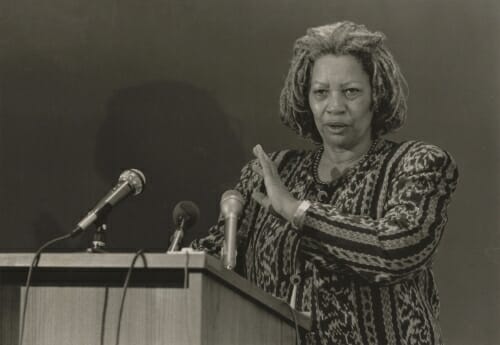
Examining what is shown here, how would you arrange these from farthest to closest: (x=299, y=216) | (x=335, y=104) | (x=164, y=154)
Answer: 1. (x=164, y=154)
2. (x=335, y=104)
3. (x=299, y=216)

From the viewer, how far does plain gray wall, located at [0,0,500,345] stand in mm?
3318

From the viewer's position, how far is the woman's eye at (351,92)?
8.77 ft

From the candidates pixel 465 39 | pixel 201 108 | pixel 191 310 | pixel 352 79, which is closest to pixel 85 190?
pixel 201 108

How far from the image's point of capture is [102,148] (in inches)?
132

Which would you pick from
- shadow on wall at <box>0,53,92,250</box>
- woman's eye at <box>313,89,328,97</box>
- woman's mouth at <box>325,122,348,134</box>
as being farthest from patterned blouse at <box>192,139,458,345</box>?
shadow on wall at <box>0,53,92,250</box>

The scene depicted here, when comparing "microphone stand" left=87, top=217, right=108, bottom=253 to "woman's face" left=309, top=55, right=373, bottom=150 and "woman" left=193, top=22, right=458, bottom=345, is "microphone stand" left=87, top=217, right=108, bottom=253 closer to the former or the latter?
"woman" left=193, top=22, right=458, bottom=345

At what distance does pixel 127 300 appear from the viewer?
179cm

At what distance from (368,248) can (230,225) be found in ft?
1.52

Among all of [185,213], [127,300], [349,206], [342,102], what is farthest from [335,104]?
[127,300]

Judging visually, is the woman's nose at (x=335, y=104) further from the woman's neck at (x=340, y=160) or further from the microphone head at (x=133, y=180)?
the microphone head at (x=133, y=180)

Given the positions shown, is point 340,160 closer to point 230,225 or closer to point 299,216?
point 299,216

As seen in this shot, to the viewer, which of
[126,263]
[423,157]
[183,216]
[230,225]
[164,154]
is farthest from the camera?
[164,154]

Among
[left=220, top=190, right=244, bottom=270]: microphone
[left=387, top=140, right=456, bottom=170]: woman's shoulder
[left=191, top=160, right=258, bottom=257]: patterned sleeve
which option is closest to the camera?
[left=220, top=190, right=244, bottom=270]: microphone

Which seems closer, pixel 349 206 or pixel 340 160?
pixel 349 206
